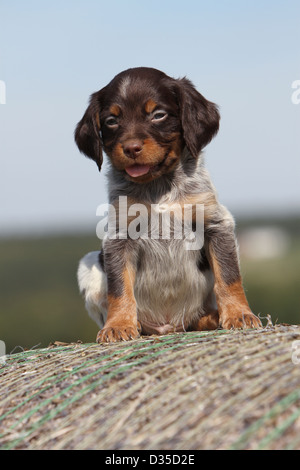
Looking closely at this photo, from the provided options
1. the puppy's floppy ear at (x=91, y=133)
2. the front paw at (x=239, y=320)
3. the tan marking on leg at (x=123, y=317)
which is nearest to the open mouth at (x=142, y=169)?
the puppy's floppy ear at (x=91, y=133)

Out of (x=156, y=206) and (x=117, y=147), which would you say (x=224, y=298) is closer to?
(x=156, y=206)

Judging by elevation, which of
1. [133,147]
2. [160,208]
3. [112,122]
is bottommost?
[160,208]

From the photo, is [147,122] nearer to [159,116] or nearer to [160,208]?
[159,116]

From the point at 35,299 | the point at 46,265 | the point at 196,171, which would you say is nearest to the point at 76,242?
the point at 46,265

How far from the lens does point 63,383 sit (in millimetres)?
6586

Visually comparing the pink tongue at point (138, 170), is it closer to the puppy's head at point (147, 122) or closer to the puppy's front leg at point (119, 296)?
the puppy's head at point (147, 122)

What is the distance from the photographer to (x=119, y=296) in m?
8.54

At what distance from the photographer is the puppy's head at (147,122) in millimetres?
8219

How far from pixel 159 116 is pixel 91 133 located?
0.90 meters

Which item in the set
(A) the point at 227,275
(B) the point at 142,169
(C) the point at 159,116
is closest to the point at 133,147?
(B) the point at 142,169
